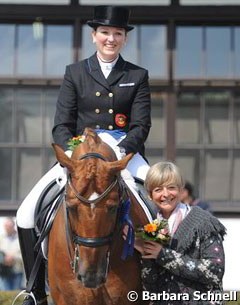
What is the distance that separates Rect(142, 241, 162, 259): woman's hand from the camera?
4.70 metres

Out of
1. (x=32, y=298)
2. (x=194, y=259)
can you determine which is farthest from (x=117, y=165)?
(x=32, y=298)

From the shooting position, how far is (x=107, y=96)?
5680mm

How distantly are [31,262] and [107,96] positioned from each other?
1.31 meters

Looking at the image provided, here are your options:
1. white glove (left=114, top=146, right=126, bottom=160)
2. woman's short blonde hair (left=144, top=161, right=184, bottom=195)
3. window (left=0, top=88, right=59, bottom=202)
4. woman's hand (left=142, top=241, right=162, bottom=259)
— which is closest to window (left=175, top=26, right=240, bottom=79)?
window (left=0, top=88, right=59, bottom=202)

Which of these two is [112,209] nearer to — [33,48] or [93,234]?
[93,234]

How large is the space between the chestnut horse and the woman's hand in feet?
0.59

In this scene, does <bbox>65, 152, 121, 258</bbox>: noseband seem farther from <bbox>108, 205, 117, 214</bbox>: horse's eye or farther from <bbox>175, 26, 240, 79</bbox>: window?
<bbox>175, 26, 240, 79</bbox>: window

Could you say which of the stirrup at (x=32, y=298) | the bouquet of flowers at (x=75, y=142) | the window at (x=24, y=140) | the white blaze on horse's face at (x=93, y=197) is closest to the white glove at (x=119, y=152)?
the bouquet of flowers at (x=75, y=142)

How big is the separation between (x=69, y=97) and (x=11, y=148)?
14.9 feet

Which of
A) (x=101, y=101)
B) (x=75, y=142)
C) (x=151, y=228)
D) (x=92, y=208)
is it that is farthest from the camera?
(x=101, y=101)

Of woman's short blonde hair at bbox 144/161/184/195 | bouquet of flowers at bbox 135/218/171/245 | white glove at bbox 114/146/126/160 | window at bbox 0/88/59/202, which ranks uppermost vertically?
white glove at bbox 114/146/126/160

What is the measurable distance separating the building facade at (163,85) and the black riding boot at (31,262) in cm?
392

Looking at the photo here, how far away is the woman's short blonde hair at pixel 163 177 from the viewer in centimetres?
478

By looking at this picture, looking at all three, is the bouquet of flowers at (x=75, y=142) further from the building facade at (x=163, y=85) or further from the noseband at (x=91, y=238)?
the building facade at (x=163, y=85)
